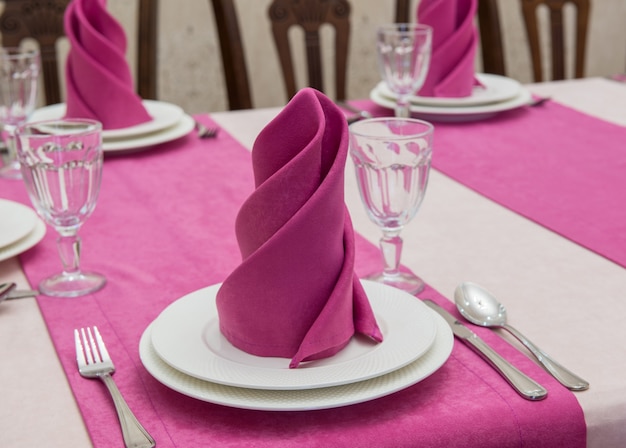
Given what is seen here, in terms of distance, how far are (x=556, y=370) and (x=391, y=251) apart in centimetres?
24

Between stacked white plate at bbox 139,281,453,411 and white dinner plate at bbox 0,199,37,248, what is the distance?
1.01 feet

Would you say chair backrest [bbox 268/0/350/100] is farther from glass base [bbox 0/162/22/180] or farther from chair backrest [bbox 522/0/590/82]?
glass base [bbox 0/162/22/180]

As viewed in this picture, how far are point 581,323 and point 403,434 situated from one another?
10.8 inches

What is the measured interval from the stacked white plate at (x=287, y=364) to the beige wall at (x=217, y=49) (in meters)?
2.43

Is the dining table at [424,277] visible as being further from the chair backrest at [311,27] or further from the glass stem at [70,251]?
the chair backrest at [311,27]

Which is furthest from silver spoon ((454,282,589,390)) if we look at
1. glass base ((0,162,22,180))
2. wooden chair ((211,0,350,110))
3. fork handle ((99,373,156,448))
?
wooden chair ((211,0,350,110))

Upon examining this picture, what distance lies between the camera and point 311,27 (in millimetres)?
2162

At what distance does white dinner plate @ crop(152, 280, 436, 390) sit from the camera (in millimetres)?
666

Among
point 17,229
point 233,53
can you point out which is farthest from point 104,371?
point 233,53

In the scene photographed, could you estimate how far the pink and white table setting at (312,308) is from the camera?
669 millimetres

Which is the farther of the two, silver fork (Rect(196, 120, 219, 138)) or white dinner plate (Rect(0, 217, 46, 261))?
silver fork (Rect(196, 120, 219, 138))

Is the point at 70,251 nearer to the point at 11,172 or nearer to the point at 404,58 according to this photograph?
the point at 11,172

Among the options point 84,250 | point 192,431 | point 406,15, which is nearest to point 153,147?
point 84,250

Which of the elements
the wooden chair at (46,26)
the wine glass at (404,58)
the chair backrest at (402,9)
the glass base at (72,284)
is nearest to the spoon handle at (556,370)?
the glass base at (72,284)
